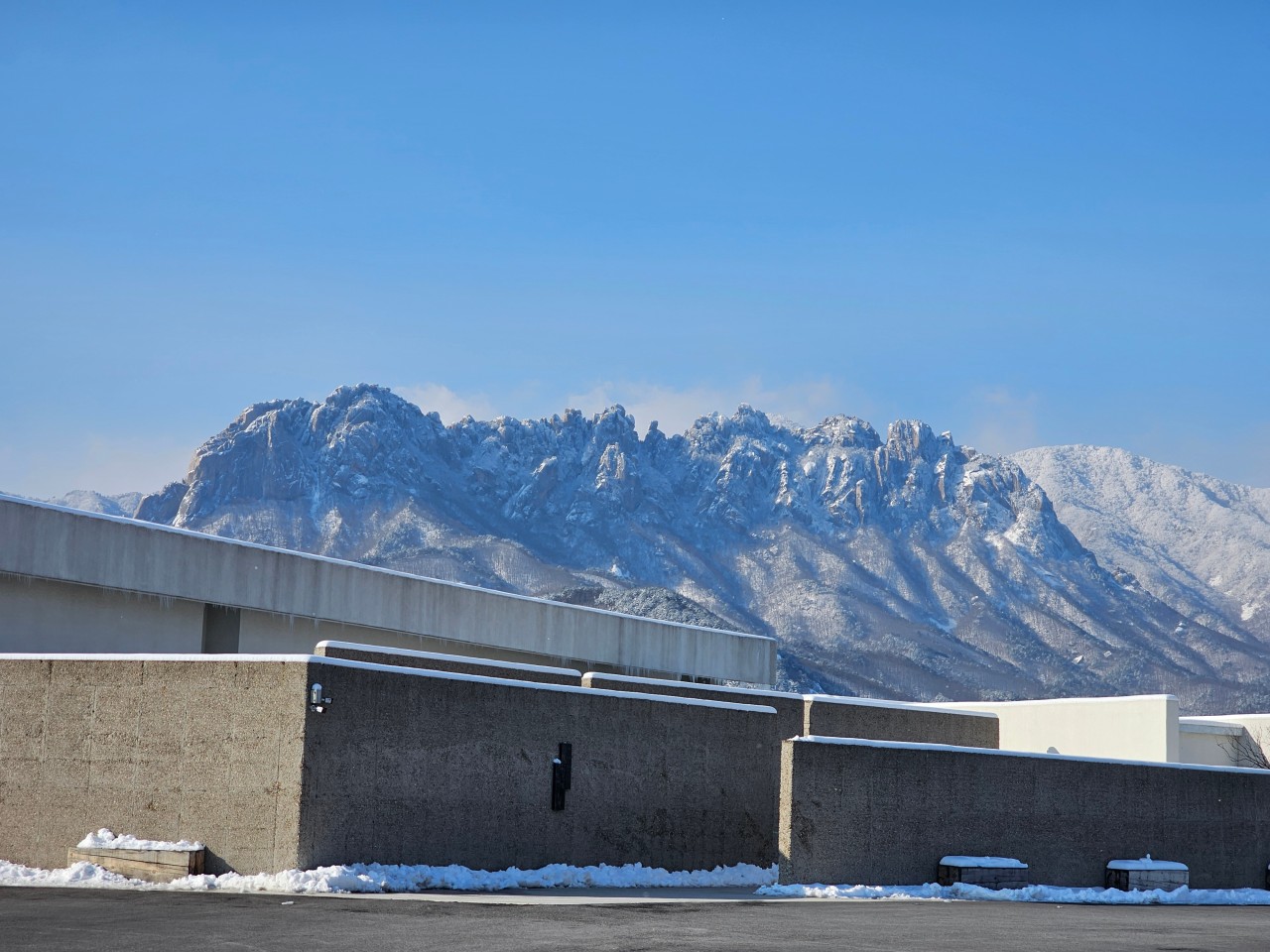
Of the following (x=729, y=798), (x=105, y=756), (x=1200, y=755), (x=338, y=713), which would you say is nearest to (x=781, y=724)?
(x=729, y=798)

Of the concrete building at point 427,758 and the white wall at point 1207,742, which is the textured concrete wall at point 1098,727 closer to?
the white wall at point 1207,742

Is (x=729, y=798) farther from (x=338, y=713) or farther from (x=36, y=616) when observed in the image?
(x=36, y=616)

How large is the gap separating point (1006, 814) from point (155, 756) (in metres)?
14.1

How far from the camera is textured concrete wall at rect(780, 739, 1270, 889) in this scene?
23.1 meters

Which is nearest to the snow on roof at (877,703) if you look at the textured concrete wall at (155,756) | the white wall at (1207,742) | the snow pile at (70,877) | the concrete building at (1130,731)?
the concrete building at (1130,731)

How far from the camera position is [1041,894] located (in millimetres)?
23547

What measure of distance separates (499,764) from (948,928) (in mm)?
7787

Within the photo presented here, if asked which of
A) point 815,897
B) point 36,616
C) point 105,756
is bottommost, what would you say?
point 815,897

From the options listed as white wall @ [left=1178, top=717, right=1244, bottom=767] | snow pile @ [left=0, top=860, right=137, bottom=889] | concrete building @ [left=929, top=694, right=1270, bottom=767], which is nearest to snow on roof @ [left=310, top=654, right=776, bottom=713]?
snow pile @ [left=0, top=860, right=137, bottom=889]

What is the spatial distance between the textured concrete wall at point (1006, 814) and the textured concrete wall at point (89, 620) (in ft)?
43.7

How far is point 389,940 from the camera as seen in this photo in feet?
44.5

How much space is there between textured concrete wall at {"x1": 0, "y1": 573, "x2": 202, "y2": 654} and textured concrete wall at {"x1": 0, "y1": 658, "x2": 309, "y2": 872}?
5713 mm

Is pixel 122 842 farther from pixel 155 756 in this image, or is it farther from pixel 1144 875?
pixel 1144 875

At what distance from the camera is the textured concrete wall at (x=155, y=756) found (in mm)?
19781
